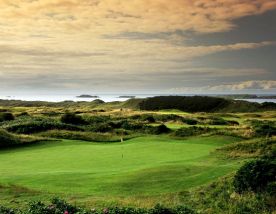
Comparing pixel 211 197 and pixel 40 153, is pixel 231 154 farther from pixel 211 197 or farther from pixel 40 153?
pixel 40 153

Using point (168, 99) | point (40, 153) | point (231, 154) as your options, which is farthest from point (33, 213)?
point (168, 99)

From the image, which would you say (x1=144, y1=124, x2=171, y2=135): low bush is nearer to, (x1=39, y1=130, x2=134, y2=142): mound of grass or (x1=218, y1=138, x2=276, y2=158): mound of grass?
(x1=39, y1=130, x2=134, y2=142): mound of grass

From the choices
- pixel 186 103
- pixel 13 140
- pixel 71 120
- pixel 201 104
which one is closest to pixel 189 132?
pixel 13 140

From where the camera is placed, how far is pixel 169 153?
32125 millimetres

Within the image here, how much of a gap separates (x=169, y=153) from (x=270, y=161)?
13.6 meters

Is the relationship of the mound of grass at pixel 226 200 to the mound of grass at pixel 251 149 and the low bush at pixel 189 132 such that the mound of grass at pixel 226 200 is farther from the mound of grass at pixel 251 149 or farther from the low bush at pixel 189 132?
the low bush at pixel 189 132

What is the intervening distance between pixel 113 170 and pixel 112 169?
2.13ft

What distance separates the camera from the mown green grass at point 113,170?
790 inches

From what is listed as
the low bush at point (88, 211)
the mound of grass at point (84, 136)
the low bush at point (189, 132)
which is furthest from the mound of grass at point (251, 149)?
the mound of grass at point (84, 136)

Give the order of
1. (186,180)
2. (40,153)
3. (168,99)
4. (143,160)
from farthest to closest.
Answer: (168,99) < (40,153) < (143,160) < (186,180)

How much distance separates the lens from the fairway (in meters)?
20.2

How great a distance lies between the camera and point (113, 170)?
80.1 ft

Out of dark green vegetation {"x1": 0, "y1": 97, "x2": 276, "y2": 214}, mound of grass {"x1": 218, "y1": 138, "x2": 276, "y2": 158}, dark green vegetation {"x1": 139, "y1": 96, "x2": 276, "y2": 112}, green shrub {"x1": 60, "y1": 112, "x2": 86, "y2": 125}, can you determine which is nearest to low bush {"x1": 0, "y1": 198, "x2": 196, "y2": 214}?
dark green vegetation {"x1": 0, "y1": 97, "x2": 276, "y2": 214}

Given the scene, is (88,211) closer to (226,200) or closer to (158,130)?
(226,200)
